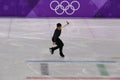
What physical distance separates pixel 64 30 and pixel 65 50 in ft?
8.54

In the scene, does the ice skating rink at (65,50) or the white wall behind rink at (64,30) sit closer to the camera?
the ice skating rink at (65,50)

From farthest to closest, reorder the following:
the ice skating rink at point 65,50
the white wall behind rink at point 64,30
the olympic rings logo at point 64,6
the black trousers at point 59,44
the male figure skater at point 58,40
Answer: the olympic rings logo at point 64,6, the white wall behind rink at point 64,30, the black trousers at point 59,44, the male figure skater at point 58,40, the ice skating rink at point 65,50

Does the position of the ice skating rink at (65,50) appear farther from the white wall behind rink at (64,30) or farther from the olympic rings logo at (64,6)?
the olympic rings logo at (64,6)

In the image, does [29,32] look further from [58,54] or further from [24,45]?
[58,54]

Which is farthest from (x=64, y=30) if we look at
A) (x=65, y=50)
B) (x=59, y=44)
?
(x=59, y=44)

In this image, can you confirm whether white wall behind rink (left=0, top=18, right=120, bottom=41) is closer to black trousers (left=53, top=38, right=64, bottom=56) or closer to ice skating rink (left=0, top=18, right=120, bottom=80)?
ice skating rink (left=0, top=18, right=120, bottom=80)

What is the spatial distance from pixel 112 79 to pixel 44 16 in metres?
7.54

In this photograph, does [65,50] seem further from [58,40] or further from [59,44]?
[58,40]

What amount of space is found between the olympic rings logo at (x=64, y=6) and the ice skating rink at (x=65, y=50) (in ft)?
1.76

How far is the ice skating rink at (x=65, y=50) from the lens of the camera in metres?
11.3

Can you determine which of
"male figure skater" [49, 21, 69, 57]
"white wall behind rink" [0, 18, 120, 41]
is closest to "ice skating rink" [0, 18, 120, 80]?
"white wall behind rink" [0, 18, 120, 41]

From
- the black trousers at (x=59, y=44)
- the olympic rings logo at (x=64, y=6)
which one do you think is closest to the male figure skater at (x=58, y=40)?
the black trousers at (x=59, y=44)

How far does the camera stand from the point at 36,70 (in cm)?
1151

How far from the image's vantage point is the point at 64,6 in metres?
17.6
